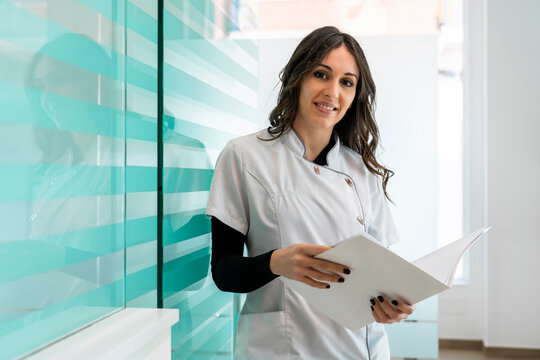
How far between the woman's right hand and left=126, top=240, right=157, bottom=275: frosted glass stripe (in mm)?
252

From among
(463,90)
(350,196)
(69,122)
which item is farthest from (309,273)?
(463,90)

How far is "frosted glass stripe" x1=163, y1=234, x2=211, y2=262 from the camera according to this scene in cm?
108

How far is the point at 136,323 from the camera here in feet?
2.64

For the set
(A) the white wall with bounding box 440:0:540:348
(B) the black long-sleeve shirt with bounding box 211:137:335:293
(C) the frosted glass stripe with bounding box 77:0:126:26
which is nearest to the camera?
(C) the frosted glass stripe with bounding box 77:0:126:26

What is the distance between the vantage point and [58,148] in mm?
689

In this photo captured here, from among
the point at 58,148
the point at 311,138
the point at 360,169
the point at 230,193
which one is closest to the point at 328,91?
the point at 311,138

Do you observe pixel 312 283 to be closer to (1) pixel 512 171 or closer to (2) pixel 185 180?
(2) pixel 185 180

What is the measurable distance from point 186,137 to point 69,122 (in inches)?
18.6

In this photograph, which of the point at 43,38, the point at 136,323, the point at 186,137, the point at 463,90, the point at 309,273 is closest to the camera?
the point at 43,38

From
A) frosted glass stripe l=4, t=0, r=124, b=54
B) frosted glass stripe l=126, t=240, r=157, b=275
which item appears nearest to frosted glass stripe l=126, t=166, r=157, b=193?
frosted glass stripe l=126, t=240, r=157, b=275

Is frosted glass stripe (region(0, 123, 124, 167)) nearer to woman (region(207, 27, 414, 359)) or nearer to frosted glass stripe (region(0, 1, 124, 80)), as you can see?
frosted glass stripe (region(0, 1, 124, 80))

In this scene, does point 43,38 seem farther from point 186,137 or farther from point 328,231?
point 328,231

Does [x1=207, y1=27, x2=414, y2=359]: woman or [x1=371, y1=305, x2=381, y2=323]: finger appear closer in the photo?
[x1=371, y1=305, x2=381, y2=323]: finger

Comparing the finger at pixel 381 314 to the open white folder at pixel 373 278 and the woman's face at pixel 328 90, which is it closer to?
the open white folder at pixel 373 278
